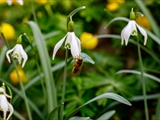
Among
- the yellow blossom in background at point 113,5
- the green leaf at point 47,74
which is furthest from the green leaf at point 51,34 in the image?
the yellow blossom in background at point 113,5

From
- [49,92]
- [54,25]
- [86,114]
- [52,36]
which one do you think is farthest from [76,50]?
[54,25]

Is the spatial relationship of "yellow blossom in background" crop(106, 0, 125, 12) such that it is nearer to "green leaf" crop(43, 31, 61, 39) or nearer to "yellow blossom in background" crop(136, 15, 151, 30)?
"yellow blossom in background" crop(136, 15, 151, 30)

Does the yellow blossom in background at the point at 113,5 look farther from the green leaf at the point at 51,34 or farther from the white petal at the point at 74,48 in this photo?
the white petal at the point at 74,48

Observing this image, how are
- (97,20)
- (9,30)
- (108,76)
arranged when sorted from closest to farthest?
(108,76)
(9,30)
(97,20)

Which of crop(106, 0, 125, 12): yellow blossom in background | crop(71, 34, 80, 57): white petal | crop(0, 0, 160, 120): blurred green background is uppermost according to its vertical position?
crop(71, 34, 80, 57): white petal

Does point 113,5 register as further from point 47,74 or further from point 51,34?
point 47,74

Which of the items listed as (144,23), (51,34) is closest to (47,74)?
(51,34)

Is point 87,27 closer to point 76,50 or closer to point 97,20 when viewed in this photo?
point 97,20

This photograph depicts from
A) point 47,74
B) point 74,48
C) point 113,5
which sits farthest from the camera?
point 113,5

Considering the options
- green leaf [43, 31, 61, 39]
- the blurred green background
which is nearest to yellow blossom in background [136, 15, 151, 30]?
the blurred green background

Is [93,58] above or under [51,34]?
under

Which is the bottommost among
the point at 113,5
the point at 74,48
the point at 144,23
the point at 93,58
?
the point at 93,58
